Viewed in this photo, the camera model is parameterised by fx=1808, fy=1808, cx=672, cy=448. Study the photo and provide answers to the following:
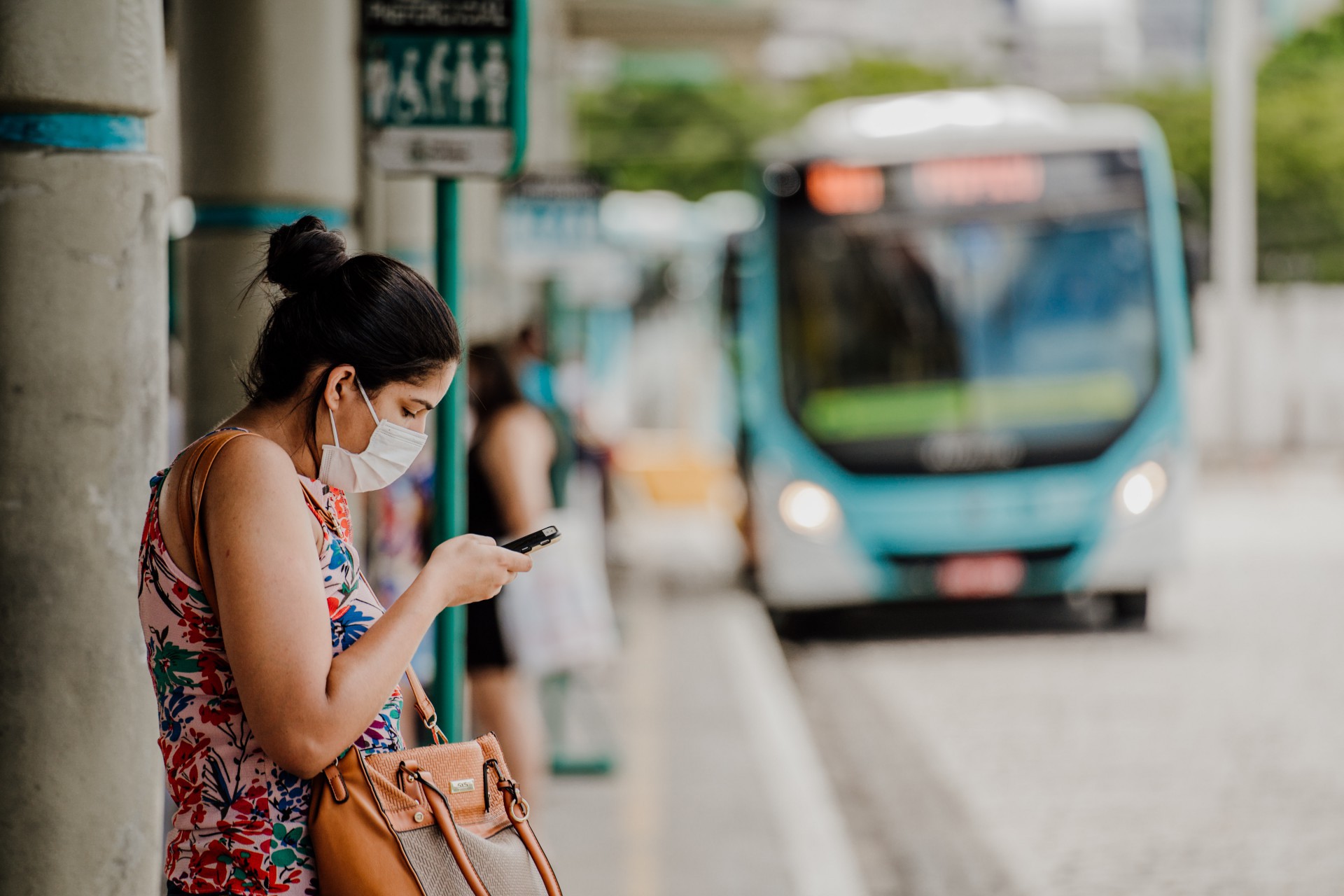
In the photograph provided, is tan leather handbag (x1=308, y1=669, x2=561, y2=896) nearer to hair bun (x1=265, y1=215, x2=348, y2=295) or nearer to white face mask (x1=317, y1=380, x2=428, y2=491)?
white face mask (x1=317, y1=380, x2=428, y2=491)

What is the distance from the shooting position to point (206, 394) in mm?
5348

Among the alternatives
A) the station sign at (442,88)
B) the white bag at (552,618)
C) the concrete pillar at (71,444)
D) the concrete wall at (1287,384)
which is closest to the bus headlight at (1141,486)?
the white bag at (552,618)

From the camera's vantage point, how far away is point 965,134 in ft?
38.5

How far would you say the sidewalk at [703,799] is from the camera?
19.5 feet

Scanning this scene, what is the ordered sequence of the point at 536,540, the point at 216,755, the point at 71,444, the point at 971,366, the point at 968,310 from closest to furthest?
the point at 216,755 < the point at 536,540 < the point at 71,444 < the point at 971,366 < the point at 968,310

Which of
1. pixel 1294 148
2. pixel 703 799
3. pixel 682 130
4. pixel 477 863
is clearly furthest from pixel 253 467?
pixel 682 130

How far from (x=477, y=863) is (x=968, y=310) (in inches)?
382

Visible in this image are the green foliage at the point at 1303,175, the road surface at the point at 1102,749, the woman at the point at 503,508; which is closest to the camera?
the woman at the point at 503,508

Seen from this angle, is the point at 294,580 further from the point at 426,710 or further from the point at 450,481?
the point at 450,481

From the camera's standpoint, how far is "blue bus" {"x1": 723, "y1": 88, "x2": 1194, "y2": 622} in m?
11.3

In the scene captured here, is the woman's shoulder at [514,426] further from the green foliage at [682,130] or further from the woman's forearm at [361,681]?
the green foliage at [682,130]

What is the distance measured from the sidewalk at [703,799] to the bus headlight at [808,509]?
91cm

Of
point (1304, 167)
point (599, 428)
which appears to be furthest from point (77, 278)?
point (1304, 167)

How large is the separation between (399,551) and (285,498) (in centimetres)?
426
